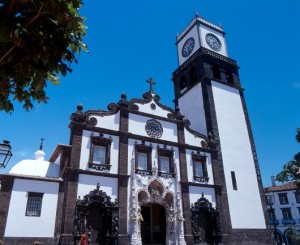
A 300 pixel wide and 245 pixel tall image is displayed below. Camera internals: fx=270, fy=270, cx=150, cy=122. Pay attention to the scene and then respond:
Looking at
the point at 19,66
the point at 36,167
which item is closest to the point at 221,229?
the point at 36,167

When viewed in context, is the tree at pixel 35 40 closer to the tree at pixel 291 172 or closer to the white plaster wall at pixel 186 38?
the tree at pixel 291 172

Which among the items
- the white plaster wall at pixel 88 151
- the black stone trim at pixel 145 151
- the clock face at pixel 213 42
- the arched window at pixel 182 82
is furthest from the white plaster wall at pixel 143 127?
the clock face at pixel 213 42

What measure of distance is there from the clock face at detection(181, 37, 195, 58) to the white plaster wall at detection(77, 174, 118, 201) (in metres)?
19.7

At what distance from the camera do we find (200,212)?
21.8m

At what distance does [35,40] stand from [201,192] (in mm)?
20762

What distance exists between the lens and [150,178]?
2033 centimetres

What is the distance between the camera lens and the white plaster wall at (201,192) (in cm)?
2180

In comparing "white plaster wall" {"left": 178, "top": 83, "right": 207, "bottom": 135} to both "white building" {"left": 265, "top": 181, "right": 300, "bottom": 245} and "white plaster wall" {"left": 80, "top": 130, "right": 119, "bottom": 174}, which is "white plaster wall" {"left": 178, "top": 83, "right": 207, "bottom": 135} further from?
"white building" {"left": 265, "top": 181, "right": 300, "bottom": 245}

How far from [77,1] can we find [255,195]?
25.1 m

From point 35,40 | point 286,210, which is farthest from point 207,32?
point 286,210

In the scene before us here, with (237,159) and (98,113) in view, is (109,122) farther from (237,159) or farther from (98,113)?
(237,159)

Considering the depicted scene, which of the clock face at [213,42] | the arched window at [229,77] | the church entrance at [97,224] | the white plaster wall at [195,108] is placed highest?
the clock face at [213,42]

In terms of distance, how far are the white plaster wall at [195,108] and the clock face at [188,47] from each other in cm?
563

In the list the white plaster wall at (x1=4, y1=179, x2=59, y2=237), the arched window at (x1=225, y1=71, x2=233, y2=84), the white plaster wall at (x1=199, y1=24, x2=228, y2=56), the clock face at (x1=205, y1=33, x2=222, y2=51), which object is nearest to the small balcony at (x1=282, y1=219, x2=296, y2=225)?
the arched window at (x1=225, y1=71, x2=233, y2=84)
